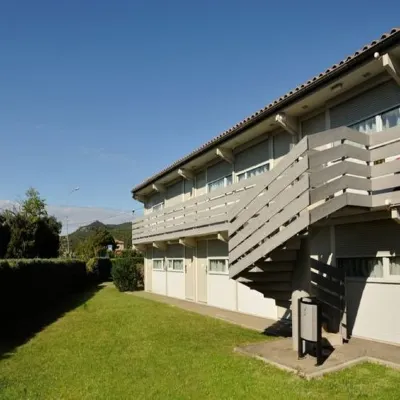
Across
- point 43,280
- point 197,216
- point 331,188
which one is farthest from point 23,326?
point 331,188

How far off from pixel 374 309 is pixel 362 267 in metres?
0.91

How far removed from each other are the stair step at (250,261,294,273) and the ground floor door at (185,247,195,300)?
965 centimetres

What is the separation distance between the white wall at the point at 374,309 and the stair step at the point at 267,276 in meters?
1.71

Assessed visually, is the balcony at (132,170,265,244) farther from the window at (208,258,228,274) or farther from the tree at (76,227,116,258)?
the tree at (76,227,116,258)

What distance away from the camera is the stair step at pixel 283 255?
843 centimetres

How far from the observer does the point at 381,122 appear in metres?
8.53

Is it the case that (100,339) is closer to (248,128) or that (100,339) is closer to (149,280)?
(248,128)

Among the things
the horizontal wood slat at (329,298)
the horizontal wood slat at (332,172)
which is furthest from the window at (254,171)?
the horizontal wood slat at (332,172)

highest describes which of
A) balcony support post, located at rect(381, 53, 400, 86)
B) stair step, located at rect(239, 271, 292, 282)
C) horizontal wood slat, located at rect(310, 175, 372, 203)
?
balcony support post, located at rect(381, 53, 400, 86)

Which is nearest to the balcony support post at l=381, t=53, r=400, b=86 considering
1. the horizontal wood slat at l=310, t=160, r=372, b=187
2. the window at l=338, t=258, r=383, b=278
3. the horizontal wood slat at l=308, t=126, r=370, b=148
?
the horizontal wood slat at l=308, t=126, r=370, b=148

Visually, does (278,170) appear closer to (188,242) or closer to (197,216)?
(197,216)

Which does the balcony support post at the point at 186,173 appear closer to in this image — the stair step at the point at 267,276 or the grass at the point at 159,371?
the grass at the point at 159,371

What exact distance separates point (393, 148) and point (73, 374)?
686 cm

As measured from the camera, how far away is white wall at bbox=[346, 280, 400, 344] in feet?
27.3
